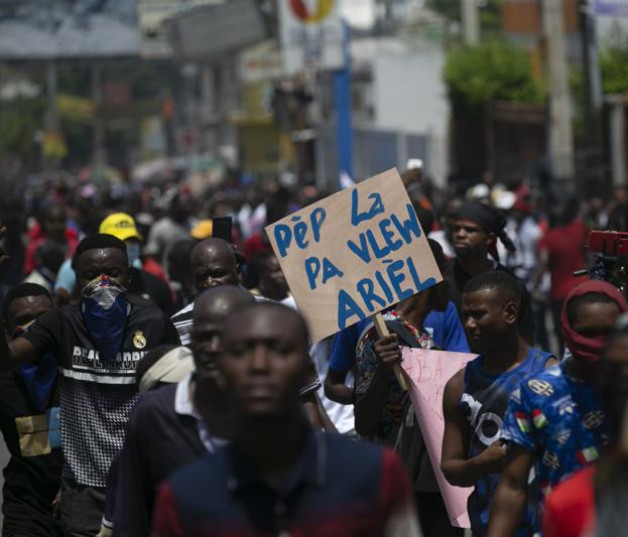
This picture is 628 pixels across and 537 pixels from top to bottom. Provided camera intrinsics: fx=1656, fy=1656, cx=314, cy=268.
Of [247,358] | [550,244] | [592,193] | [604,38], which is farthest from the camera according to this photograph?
[604,38]

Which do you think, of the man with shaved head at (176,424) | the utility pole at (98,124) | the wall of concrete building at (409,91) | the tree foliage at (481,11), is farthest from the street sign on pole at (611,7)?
the utility pole at (98,124)

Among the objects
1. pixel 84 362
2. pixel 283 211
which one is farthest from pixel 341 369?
pixel 283 211

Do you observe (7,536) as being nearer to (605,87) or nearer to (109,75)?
(605,87)

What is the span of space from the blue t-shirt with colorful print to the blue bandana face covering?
1.90 m

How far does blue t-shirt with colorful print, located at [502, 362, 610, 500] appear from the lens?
4.42m

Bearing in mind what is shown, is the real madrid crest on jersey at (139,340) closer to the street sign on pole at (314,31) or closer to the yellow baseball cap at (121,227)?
the yellow baseball cap at (121,227)

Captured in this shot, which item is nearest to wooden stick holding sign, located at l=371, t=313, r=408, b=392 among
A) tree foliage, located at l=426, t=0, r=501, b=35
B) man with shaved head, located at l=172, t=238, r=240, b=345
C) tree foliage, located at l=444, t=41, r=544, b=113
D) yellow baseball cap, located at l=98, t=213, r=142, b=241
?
man with shaved head, located at l=172, t=238, r=240, b=345

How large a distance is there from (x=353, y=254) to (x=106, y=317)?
3.15 feet

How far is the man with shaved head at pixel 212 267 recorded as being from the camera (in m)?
6.50

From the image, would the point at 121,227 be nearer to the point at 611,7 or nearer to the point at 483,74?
the point at 611,7

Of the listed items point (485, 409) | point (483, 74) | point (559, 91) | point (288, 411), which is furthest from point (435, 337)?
point (483, 74)

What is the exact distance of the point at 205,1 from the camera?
4228cm

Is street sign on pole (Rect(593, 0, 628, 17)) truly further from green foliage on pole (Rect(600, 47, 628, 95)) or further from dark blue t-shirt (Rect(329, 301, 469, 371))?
dark blue t-shirt (Rect(329, 301, 469, 371))

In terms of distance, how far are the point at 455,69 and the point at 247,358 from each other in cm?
3896
